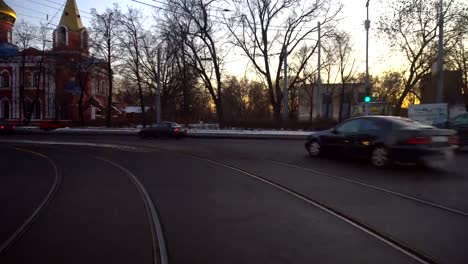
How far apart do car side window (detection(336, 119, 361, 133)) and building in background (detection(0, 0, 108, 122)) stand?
4246 centimetres

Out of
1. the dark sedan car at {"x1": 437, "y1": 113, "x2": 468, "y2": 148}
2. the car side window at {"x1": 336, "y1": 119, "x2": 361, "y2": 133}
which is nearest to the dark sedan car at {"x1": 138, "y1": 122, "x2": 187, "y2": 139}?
the car side window at {"x1": 336, "y1": 119, "x2": 361, "y2": 133}

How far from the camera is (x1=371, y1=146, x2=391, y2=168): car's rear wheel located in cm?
1068

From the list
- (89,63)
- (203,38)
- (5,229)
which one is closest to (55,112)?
(89,63)

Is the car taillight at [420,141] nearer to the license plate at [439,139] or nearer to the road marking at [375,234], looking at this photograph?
the license plate at [439,139]

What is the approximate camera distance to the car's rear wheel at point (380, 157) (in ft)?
35.0

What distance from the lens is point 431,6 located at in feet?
113

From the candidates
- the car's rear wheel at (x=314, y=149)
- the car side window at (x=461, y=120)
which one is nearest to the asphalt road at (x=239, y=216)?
the car's rear wheel at (x=314, y=149)

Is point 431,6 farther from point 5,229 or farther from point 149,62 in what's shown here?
point 5,229

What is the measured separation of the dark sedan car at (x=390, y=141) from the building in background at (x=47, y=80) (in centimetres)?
4285

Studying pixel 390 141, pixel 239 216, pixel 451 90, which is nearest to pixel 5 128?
pixel 390 141

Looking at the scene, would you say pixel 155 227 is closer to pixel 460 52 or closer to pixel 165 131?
pixel 165 131

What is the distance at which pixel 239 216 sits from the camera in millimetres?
5957

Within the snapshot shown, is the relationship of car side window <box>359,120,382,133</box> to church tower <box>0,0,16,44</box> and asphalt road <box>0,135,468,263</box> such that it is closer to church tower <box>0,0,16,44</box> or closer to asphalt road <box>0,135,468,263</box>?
asphalt road <box>0,135,468,263</box>

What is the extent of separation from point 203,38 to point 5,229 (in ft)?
118
